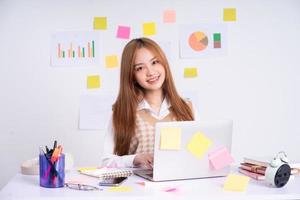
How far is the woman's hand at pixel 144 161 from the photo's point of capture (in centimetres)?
177

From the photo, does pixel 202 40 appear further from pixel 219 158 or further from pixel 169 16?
pixel 219 158

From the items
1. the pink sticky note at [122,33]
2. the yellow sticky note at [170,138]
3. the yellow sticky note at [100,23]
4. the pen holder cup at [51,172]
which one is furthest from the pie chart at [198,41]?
the pen holder cup at [51,172]

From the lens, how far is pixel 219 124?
61.1 inches

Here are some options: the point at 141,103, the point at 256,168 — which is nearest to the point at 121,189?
the point at 256,168

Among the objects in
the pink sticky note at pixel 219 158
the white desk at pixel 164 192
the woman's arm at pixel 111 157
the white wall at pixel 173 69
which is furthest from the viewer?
the white wall at pixel 173 69

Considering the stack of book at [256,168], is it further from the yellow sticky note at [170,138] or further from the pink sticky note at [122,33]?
the pink sticky note at [122,33]

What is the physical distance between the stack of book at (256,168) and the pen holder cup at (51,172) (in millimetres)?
681

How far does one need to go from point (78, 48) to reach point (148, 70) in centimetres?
106

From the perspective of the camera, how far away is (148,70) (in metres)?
2.07

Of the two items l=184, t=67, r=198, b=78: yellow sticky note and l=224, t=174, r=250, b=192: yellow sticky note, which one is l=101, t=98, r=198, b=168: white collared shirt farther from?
l=184, t=67, r=198, b=78: yellow sticky note

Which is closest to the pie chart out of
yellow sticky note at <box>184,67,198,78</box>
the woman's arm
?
yellow sticky note at <box>184,67,198,78</box>

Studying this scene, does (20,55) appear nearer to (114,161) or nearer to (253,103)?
(114,161)

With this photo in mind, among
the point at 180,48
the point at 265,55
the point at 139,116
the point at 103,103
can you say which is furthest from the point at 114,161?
the point at 265,55

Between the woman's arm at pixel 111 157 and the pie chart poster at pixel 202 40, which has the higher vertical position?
the pie chart poster at pixel 202 40
